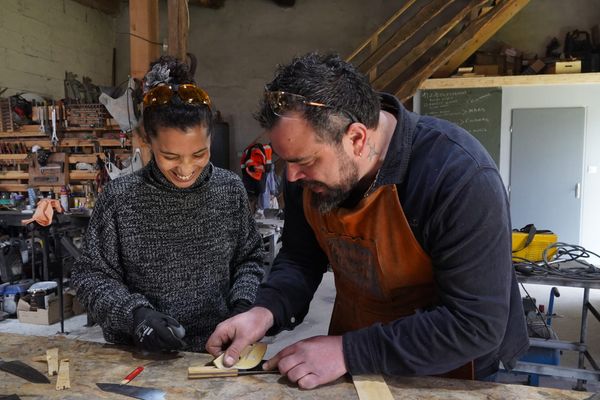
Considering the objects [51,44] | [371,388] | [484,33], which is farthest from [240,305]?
Answer: [51,44]

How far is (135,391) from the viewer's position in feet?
3.89

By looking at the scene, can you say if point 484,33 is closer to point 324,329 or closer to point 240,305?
point 324,329

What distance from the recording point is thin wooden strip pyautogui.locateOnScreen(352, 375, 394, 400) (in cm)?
114

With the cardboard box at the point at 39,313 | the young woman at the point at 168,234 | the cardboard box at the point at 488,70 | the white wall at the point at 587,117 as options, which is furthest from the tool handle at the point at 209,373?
the cardboard box at the point at 488,70

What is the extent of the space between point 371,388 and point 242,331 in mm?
412

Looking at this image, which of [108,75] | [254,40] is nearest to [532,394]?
[254,40]

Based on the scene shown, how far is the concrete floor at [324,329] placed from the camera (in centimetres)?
354

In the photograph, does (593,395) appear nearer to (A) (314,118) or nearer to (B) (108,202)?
(A) (314,118)

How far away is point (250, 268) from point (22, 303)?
11.7 feet

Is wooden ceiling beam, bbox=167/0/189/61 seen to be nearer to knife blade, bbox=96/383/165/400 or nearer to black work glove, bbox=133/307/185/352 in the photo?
black work glove, bbox=133/307/185/352

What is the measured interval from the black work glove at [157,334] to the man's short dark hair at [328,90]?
2.31 ft

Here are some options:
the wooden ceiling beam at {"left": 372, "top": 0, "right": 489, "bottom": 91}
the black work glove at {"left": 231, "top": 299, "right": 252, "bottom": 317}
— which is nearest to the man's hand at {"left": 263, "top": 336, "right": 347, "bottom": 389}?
the black work glove at {"left": 231, "top": 299, "right": 252, "bottom": 317}

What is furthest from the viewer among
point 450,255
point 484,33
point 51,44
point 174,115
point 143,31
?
point 51,44

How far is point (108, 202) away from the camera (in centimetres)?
161
